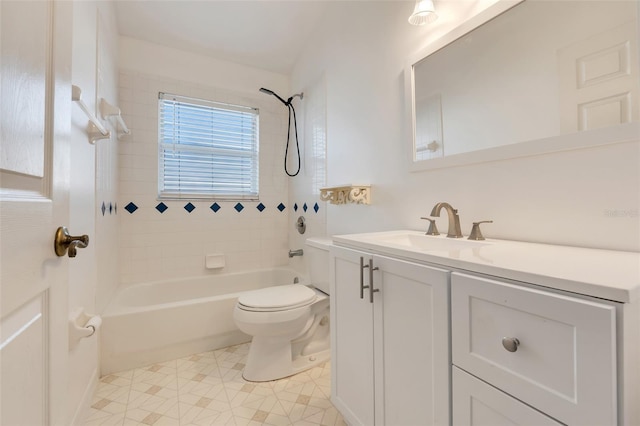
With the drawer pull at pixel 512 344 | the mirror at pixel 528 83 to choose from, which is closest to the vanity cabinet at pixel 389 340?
the drawer pull at pixel 512 344

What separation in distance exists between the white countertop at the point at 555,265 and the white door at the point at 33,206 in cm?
88

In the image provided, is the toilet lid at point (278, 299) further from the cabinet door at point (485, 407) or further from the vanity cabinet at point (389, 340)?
the cabinet door at point (485, 407)

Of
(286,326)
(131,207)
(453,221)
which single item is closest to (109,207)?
(131,207)

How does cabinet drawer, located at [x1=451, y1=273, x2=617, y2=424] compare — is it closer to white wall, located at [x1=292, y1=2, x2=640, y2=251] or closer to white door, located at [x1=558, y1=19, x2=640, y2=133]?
white wall, located at [x1=292, y1=2, x2=640, y2=251]

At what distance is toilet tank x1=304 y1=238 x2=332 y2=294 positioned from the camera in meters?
1.81

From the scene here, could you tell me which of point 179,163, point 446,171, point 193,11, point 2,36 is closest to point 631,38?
point 446,171

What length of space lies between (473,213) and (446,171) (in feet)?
0.76

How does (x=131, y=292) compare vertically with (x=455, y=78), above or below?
below

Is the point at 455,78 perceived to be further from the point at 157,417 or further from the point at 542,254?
the point at 157,417

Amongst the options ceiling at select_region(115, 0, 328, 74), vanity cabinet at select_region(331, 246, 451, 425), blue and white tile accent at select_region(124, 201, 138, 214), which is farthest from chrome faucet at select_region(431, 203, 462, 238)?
blue and white tile accent at select_region(124, 201, 138, 214)

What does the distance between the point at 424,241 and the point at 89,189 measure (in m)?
1.65

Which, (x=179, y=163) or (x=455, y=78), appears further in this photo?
(x=179, y=163)

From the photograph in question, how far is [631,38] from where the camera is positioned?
0.78 metres

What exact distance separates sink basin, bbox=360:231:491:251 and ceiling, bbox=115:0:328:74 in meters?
2.00
